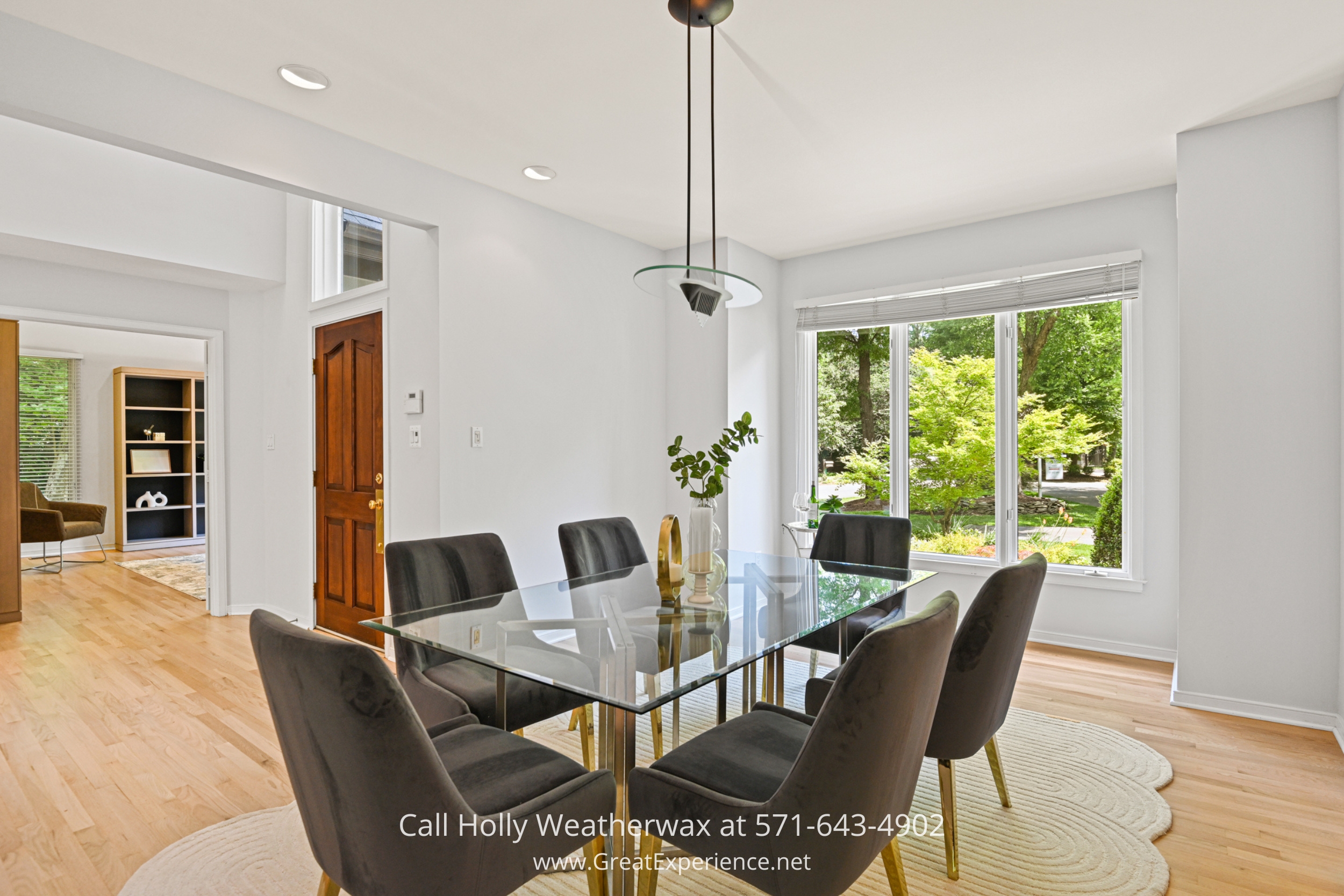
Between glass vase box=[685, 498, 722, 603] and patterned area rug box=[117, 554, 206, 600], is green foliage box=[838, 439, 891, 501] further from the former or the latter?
patterned area rug box=[117, 554, 206, 600]

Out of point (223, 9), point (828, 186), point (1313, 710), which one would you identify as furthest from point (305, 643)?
point (1313, 710)

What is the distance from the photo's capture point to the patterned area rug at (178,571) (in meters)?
5.83

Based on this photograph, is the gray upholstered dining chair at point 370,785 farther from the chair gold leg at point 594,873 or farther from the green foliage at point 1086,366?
the green foliage at point 1086,366

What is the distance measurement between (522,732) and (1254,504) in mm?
3227

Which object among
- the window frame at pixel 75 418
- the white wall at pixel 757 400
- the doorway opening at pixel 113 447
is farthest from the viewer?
the window frame at pixel 75 418

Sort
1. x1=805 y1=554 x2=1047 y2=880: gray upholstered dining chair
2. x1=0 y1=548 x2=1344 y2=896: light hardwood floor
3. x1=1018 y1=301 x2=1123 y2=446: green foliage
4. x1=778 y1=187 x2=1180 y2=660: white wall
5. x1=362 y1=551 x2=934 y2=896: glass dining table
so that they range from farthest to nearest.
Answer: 1. x1=1018 y1=301 x2=1123 y2=446: green foliage
2. x1=778 y1=187 x2=1180 y2=660: white wall
3. x1=0 y1=548 x2=1344 y2=896: light hardwood floor
4. x1=805 y1=554 x2=1047 y2=880: gray upholstered dining chair
5. x1=362 y1=551 x2=934 y2=896: glass dining table

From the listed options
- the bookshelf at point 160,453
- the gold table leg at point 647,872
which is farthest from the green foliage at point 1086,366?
the bookshelf at point 160,453

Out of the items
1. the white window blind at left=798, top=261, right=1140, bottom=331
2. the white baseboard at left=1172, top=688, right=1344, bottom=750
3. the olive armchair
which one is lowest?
the white baseboard at left=1172, top=688, right=1344, bottom=750

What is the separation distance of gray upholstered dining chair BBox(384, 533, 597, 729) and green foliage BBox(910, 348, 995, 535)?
120 inches

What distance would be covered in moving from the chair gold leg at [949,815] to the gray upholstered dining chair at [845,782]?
48cm

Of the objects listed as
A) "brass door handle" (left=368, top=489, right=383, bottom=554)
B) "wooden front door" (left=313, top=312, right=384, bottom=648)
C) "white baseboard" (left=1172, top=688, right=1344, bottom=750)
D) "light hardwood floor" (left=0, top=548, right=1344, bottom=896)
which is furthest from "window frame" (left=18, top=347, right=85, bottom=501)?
"white baseboard" (left=1172, top=688, right=1344, bottom=750)

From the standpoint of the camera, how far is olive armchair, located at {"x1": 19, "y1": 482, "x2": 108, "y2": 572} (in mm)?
6266

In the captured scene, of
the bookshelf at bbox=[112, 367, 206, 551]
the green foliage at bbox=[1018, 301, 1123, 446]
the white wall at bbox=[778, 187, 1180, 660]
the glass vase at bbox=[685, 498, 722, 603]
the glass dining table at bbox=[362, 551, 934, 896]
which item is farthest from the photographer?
the bookshelf at bbox=[112, 367, 206, 551]

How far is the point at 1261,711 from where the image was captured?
3008 mm
